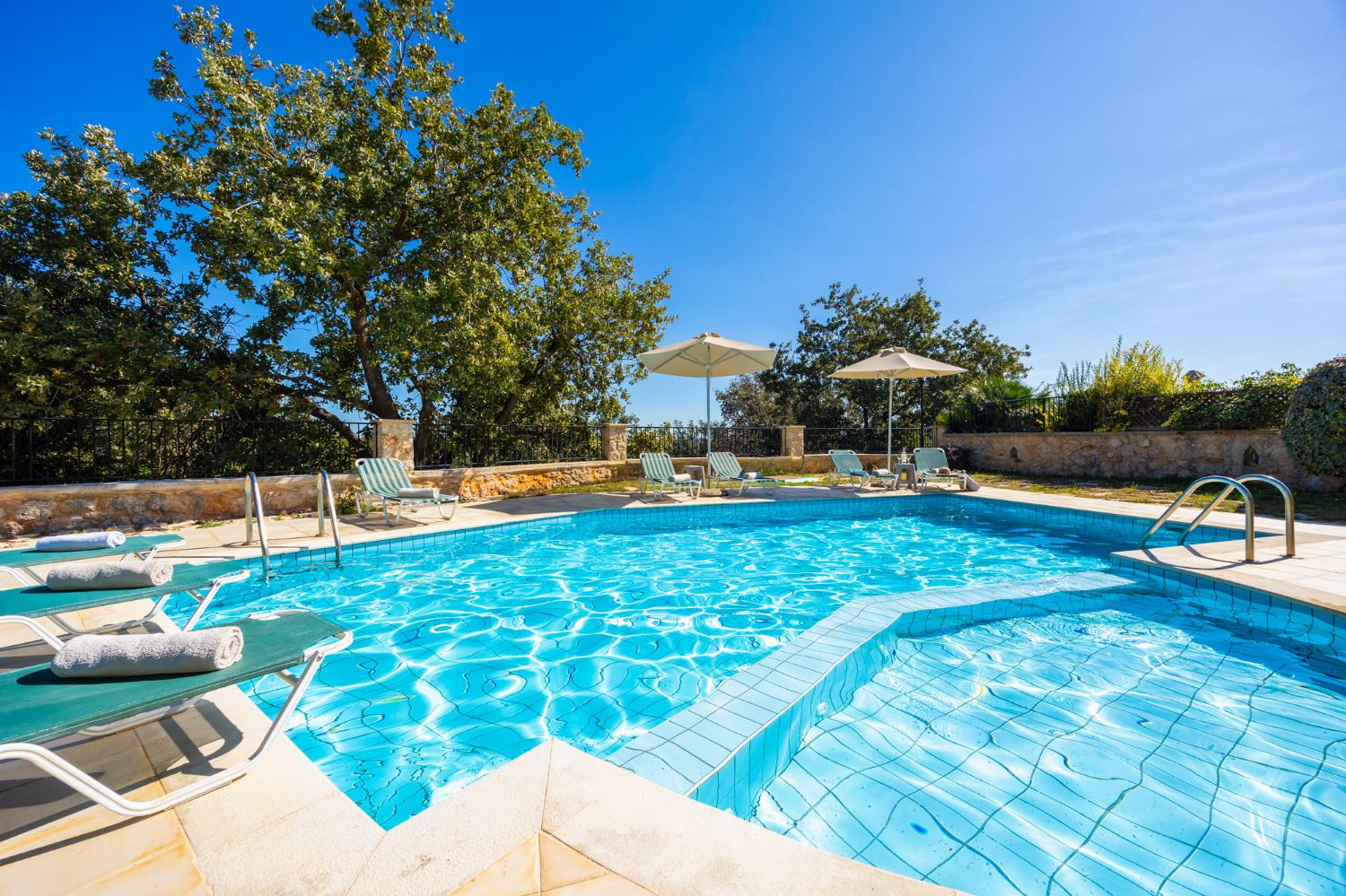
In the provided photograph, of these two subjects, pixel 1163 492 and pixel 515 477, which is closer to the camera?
pixel 1163 492

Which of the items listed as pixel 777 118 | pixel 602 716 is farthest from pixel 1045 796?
pixel 777 118

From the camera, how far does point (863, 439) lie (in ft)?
57.3

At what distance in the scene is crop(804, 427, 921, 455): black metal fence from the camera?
17.1 m

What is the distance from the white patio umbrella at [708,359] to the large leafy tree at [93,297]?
911cm

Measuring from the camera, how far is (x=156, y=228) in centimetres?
1098

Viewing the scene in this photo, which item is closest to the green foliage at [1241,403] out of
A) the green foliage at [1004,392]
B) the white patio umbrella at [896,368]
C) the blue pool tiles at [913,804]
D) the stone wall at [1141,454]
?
the stone wall at [1141,454]

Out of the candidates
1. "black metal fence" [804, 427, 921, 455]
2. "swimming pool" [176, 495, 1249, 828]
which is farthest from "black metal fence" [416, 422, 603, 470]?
"black metal fence" [804, 427, 921, 455]

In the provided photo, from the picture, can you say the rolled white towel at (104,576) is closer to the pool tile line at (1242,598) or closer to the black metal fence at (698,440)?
the pool tile line at (1242,598)

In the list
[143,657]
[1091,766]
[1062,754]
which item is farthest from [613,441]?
[143,657]

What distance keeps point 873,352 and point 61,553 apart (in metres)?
22.6

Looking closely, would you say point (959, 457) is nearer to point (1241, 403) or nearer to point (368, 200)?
point (1241, 403)

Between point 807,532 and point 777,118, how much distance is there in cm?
1073

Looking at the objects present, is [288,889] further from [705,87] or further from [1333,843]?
[705,87]

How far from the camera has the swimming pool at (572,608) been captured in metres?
2.96
